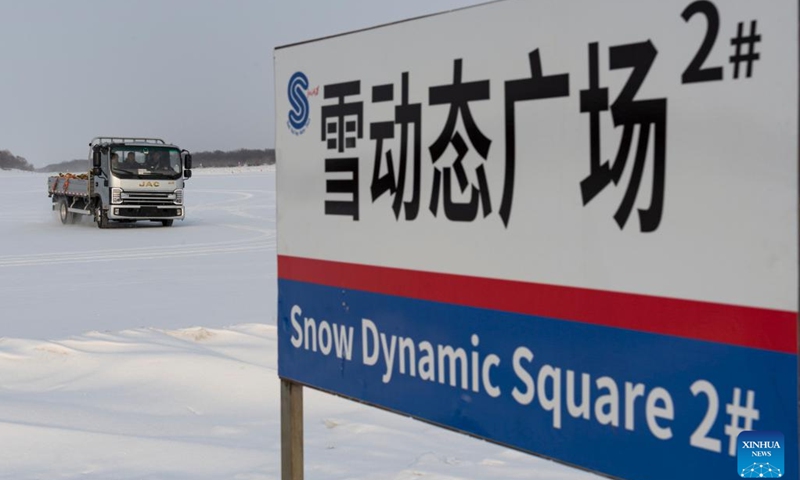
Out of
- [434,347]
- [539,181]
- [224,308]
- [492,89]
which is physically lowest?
[224,308]

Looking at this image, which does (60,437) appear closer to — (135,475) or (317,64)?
(135,475)

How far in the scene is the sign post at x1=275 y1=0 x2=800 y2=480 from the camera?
162cm

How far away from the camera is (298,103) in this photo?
282 cm

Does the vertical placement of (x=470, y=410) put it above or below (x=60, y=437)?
above

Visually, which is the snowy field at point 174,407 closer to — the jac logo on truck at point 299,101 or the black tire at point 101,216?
the jac logo on truck at point 299,101

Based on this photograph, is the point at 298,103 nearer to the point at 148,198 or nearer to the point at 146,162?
the point at 148,198

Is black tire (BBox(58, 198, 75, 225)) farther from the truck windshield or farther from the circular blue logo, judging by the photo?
the circular blue logo

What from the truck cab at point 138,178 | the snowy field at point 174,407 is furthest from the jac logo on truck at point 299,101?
the truck cab at point 138,178

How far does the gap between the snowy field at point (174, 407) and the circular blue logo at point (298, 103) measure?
1.75 meters

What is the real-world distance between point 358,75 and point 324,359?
2.94ft

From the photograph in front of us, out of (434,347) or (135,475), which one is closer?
(434,347)

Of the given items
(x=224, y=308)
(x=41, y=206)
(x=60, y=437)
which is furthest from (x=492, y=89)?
(x=41, y=206)

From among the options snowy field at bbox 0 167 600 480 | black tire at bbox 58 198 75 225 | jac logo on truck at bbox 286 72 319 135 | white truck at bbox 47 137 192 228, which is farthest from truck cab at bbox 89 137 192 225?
jac logo on truck at bbox 286 72 319 135

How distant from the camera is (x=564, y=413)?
198cm
